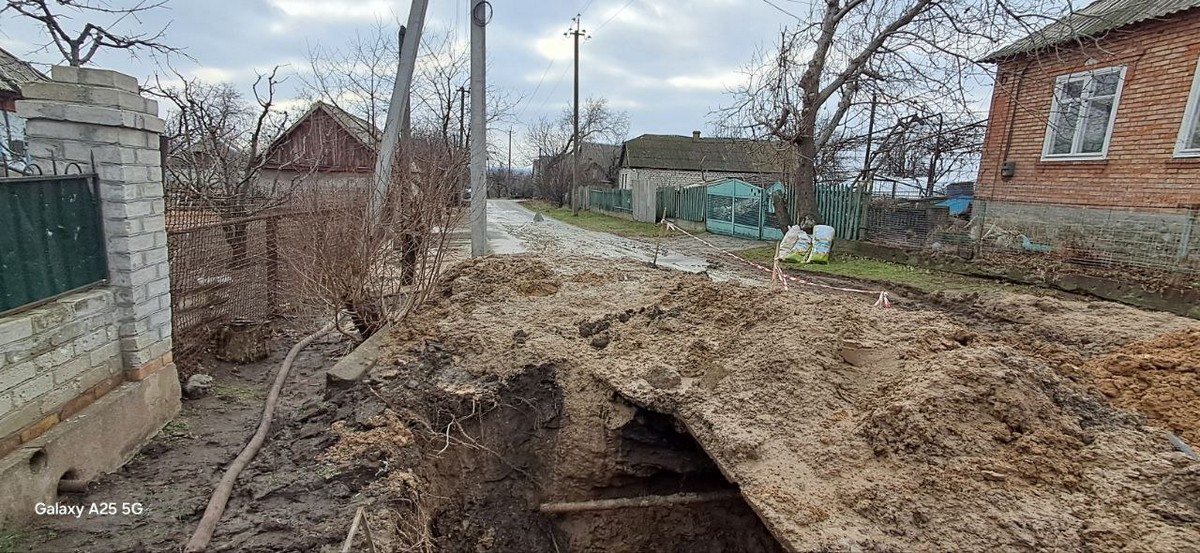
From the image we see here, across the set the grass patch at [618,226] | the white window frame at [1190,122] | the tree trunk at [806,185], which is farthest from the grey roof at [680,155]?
the white window frame at [1190,122]

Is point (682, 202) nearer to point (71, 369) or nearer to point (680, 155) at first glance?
point (680, 155)

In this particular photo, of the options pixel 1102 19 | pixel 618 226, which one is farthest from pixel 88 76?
pixel 618 226

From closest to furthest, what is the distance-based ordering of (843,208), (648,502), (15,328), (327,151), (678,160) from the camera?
(15,328) < (648,502) < (327,151) < (843,208) < (678,160)

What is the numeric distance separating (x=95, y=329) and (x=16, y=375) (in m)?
0.59

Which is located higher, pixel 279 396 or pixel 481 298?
pixel 481 298

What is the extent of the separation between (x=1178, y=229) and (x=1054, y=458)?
768 centimetres

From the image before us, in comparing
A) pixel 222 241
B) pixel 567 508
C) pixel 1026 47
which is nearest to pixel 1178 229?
pixel 1026 47

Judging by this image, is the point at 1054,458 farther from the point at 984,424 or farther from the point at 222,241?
the point at 222,241

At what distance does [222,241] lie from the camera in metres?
5.25

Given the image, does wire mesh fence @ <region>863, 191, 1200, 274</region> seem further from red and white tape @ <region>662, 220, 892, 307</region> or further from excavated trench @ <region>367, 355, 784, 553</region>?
excavated trench @ <region>367, 355, 784, 553</region>

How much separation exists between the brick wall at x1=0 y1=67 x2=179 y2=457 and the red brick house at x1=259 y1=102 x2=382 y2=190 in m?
3.02

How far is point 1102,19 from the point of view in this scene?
9.19 meters

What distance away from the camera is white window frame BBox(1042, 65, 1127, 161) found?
9.19 metres

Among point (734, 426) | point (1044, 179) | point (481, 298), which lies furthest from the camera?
point (1044, 179)
